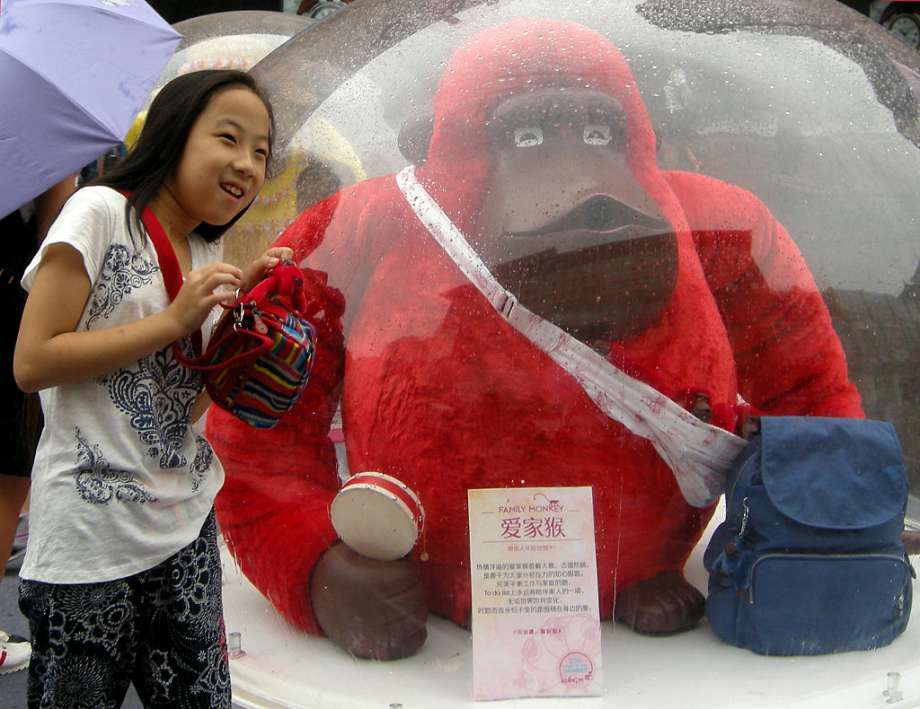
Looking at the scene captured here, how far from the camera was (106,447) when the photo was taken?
133 centimetres

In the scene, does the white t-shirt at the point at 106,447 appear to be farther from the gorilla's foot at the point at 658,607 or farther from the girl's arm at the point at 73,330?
the gorilla's foot at the point at 658,607

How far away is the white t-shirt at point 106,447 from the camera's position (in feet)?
4.33

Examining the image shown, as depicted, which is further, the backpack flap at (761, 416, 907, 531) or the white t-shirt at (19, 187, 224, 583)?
the backpack flap at (761, 416, 907, 531)

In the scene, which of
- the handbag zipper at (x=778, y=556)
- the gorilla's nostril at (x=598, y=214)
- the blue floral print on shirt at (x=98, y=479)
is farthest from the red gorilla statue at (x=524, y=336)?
the blue floral print on shirt at (x=98, y=479)

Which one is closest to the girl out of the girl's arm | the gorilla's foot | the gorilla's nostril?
the girl's arm

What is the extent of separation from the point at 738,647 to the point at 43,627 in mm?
1129

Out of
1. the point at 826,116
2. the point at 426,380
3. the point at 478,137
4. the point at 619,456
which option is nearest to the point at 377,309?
the point at 426,380

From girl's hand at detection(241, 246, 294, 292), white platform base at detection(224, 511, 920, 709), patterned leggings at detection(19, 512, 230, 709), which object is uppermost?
girl's hand at detection(241, 246, 294, 292)

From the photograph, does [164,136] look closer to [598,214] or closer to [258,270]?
[258,270]

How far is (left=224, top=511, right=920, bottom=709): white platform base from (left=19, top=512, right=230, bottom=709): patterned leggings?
0.32 metres

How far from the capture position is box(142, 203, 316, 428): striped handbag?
1394mm

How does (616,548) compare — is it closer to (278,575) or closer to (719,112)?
(278,575)

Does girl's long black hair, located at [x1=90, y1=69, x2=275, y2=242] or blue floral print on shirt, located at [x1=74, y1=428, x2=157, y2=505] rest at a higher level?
girl's long black hair, located at [x1=90, y1=69, x2=275, y2=242]

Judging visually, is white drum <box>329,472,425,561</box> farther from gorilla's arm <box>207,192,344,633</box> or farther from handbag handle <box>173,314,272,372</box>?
handbag handle <box>173,314,272,372</box>
